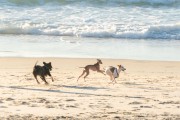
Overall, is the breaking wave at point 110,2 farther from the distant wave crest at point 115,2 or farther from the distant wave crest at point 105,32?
the distant wave crest at point 105,32

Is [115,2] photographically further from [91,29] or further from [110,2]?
[91,29]

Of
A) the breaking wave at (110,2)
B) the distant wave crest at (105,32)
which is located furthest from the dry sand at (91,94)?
the breaking wave at (110,2)

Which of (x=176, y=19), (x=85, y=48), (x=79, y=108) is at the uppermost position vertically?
(x=176, y=19)

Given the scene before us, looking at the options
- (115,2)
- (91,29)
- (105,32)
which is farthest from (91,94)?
(115,2)

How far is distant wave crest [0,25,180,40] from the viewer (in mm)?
18203

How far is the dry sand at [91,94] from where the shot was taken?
704 centimetres

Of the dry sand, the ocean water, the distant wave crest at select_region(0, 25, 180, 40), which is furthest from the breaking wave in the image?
the dry sand

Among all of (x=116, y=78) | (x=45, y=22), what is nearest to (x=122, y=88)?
(x=116, y=78)

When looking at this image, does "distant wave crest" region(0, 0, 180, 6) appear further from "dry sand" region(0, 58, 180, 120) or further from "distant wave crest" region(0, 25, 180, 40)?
"dry sand" region(0, 58, 180, 120)

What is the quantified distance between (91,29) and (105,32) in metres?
0.68

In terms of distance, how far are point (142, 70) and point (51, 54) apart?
300 centimetres

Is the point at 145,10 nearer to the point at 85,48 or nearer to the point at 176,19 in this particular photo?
the point at 176,19

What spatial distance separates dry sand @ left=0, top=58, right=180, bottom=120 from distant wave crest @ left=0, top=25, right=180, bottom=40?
6.33m

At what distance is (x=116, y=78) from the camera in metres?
10.2
